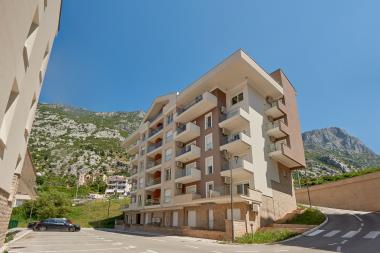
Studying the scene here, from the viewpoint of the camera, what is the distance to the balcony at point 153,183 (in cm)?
3754

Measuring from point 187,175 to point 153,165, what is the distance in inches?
458

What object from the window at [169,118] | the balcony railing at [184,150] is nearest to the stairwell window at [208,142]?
the balcony railing at [184,150]

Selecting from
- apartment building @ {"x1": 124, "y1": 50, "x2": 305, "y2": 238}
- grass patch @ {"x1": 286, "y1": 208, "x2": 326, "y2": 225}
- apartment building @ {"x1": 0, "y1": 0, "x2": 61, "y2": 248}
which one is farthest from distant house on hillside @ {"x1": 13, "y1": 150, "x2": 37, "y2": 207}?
grass patch @ {"x1": 286, "y1": 208, "x2": 326, "y2": 225}

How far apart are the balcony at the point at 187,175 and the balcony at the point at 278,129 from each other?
32.5 ft

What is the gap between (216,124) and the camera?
30.9 metres

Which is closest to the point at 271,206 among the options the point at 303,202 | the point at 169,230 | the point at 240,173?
the point at 240,173

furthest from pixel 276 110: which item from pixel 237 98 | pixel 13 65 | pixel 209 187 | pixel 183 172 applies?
pixel 13 65

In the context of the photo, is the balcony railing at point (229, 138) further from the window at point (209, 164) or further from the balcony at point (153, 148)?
the balcony at point (153, 148)

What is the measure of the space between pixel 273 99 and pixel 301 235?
18625 mm

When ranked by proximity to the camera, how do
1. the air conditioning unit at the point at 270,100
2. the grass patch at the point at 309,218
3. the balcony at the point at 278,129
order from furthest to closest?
the air conditioning unit at the point at 270,100 < the balcony at the point at 278,129 < the grass patch at the point at 309,218

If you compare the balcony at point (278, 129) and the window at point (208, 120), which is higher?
the window at point (208, 120)

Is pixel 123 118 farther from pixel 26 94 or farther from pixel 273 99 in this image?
pixel 26 94

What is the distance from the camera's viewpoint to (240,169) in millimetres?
25672

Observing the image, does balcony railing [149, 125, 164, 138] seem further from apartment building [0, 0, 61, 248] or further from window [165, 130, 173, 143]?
apartment building [0, 0, 61, 248]
